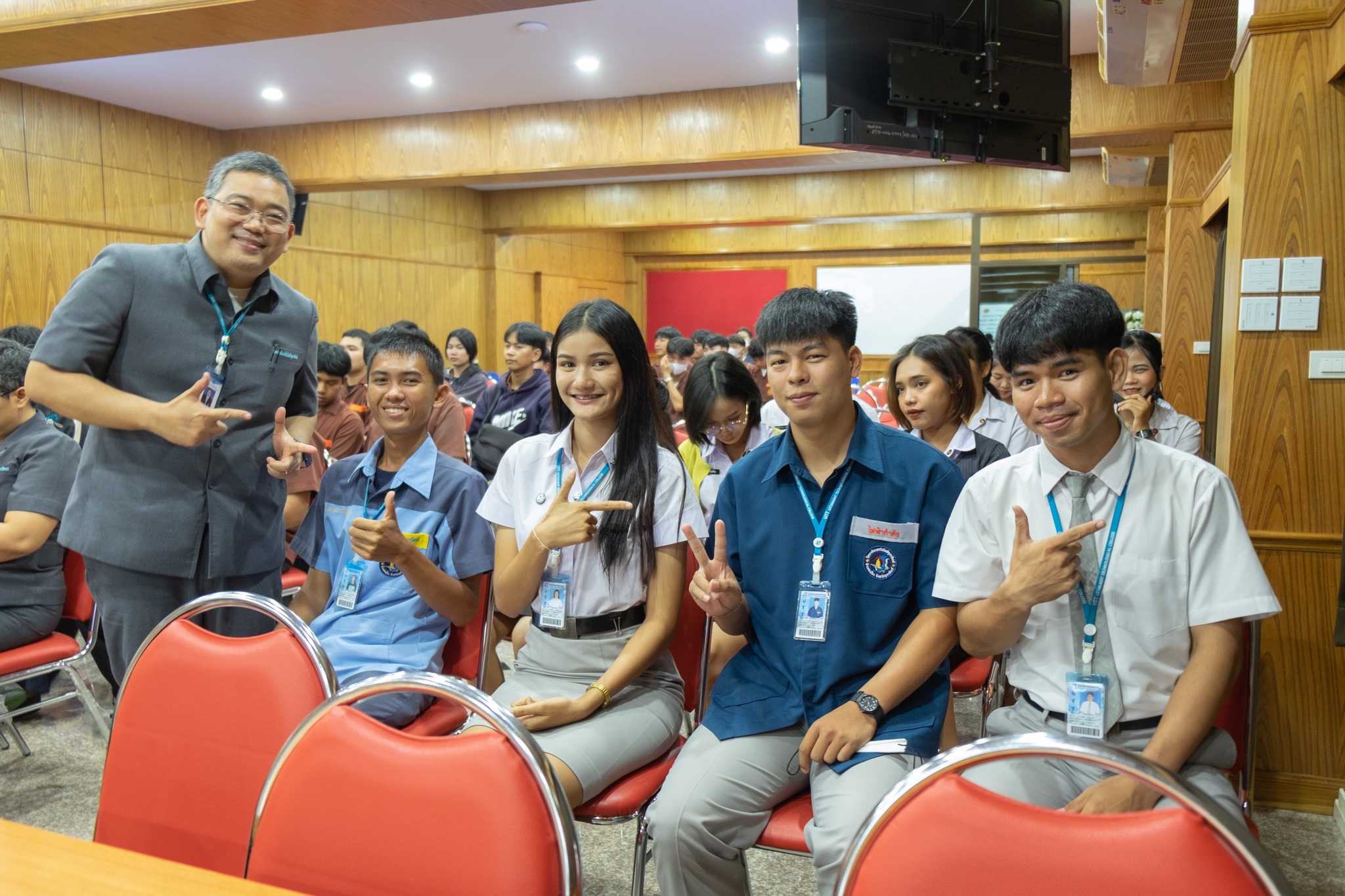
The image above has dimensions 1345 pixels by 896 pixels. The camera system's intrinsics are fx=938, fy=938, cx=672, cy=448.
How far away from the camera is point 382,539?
6.33ft

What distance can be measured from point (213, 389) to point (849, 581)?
4.71ft

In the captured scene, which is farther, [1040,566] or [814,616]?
[814,616]

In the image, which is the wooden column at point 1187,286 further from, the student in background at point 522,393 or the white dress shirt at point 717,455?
the student in background at point 522,393

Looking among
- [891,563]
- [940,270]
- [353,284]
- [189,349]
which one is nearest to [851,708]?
[891,563]

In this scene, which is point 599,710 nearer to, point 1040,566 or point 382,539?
point 382,539

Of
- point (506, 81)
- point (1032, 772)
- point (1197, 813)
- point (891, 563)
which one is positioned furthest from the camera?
point (506, 81)

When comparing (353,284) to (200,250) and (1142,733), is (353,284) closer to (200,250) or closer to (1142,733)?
(200,250)

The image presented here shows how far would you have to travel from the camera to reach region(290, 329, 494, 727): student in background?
2.13 metres

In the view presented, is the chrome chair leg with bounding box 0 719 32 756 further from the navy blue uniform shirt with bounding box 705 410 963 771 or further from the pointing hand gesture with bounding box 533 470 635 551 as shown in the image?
the navy blue uniform shirt with bounding box 705 410 963 771

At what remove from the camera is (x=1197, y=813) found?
0.94 m

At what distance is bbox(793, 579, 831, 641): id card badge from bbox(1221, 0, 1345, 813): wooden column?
6.85ft

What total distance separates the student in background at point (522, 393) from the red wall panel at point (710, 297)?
30.8 ft

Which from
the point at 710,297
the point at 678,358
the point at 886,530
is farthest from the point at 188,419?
the point at 710,297

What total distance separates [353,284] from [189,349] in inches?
348
